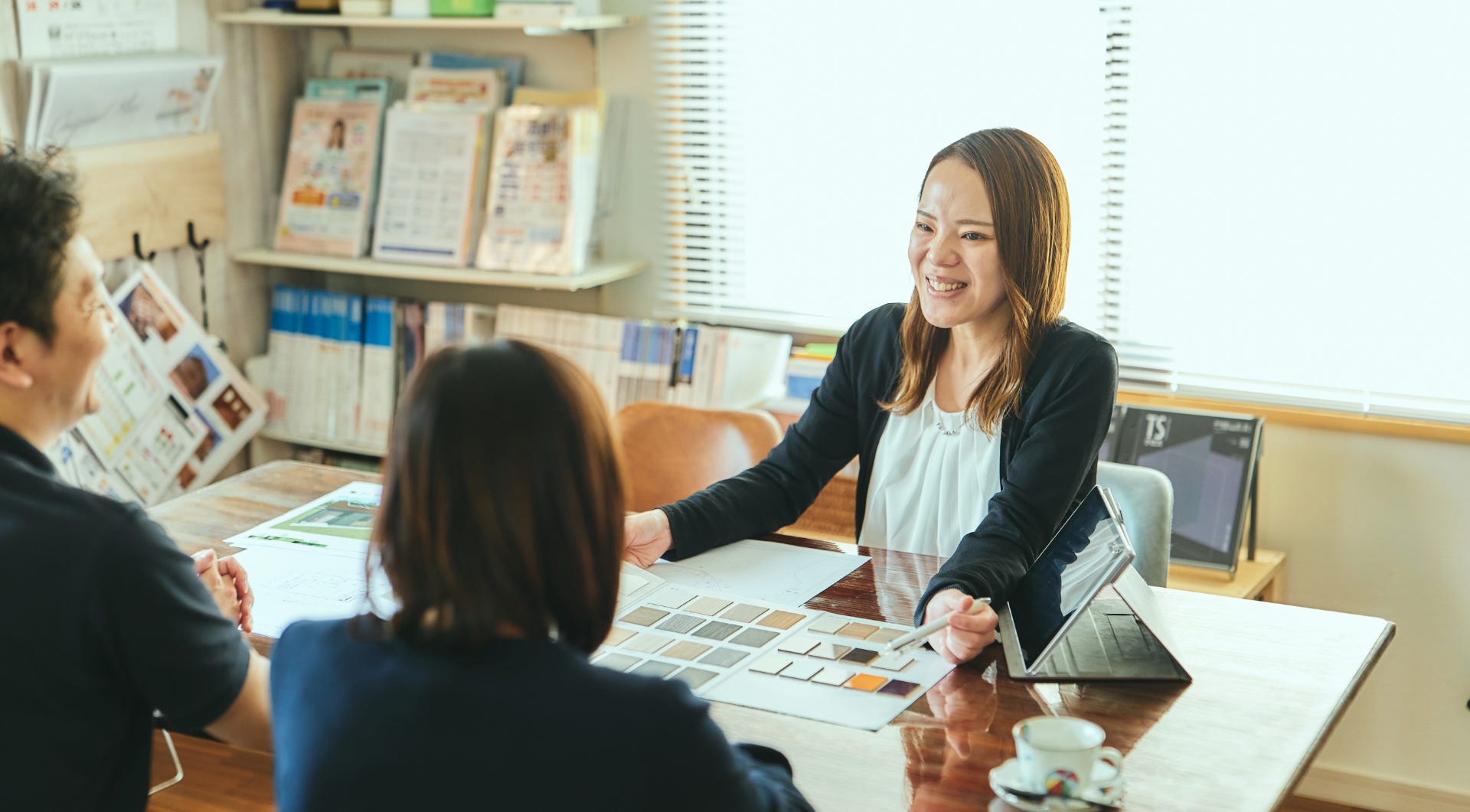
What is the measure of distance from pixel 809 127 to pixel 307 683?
2518mm

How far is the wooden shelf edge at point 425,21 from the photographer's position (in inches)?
125

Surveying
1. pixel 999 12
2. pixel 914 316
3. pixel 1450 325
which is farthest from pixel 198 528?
pixel 1450 325

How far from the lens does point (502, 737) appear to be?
3.01ft

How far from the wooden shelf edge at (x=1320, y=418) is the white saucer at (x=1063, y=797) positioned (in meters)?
1.80

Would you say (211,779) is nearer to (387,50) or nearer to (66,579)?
(66,579)

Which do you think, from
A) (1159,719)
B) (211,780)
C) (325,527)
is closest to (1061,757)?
(1159,719)

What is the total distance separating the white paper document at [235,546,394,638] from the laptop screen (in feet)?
2.49

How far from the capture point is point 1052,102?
3018 mm

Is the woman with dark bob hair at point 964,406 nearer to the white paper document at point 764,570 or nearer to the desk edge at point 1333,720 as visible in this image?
the white paper document at point 764,570

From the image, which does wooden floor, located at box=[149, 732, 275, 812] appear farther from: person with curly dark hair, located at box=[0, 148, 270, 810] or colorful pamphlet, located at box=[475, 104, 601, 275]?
colorful pamphlet, located at box=[475, 104, 601, 275]

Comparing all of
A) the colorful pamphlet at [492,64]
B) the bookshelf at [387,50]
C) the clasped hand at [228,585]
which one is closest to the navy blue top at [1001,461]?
the clasped hand at [228,585]

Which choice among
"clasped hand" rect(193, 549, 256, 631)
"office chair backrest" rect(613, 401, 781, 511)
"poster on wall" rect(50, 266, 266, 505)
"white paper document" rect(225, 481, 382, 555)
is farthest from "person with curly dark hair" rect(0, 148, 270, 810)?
"poster on wall" rect(50, 266, 266, 505)

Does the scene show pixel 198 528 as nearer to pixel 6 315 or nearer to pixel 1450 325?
pixel 6 315

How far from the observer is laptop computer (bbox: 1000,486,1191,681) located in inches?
59.1
